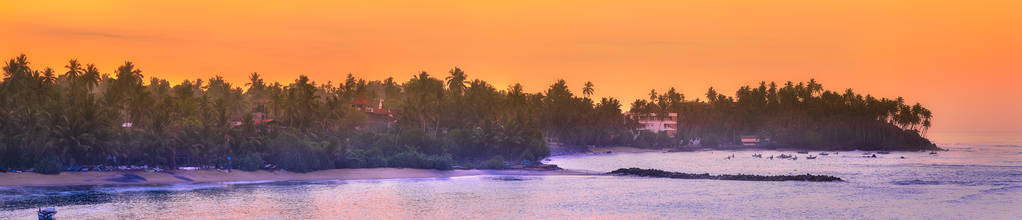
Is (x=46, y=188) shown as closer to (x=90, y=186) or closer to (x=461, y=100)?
(x=90, y=186)

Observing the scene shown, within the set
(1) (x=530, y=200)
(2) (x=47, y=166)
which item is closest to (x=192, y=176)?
(2) (x=47, y=166)

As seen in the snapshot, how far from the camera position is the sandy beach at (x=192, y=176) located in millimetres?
70812

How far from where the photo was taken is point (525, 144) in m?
123

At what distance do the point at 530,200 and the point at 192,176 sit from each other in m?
32.6

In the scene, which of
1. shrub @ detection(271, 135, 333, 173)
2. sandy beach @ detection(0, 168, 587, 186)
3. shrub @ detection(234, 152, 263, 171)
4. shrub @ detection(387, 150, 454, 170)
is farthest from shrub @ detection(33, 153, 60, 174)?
shrub @ detection(387, 150, 454, 170)

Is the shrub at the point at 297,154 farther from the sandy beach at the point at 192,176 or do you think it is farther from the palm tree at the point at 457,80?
the palm tree at the point at 457,80

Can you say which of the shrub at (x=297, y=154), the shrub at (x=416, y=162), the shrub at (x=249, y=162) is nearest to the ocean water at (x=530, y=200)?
the shrub at (x=297, y=154)

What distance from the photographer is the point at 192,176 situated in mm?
78688

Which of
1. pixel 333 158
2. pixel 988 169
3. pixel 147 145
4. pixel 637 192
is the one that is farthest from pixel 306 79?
pixel 988 169

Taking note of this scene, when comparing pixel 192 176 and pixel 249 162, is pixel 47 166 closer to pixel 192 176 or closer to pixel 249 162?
pixel 192 176

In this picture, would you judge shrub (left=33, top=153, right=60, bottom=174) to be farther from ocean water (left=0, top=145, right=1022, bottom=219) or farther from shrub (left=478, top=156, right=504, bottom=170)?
shrub (left=478, top=156, right=504, bottom=170)

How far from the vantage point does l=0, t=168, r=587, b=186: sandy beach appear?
232 feet

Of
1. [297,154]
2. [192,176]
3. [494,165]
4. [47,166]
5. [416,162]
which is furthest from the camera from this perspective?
[494,165]

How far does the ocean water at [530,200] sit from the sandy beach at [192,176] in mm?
3325
